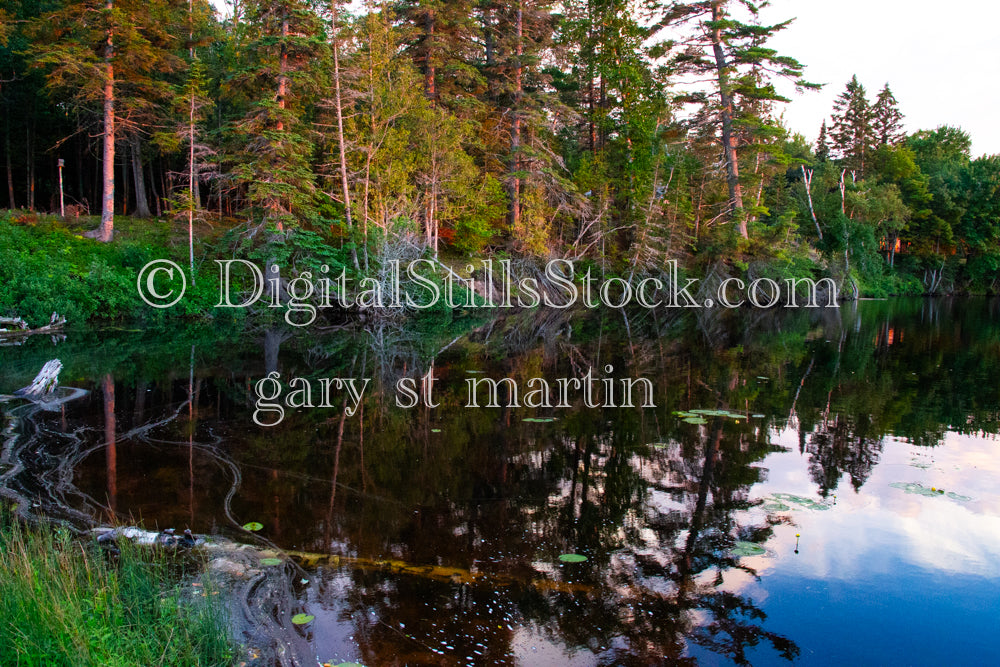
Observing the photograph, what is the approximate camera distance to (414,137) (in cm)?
2733

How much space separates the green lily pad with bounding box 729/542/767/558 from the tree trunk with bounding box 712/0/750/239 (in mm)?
29148

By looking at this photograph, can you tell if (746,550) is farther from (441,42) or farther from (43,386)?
(441,42)

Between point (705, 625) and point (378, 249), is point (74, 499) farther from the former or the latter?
point (378, 249)

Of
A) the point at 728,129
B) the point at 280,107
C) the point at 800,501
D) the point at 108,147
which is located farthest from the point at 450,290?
the point at 800,501

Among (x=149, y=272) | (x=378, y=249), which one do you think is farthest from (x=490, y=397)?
(x=149, y=272)

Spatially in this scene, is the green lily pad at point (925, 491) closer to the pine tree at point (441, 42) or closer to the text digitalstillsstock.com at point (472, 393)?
the text digitalstillsstock.com at point (472, 393)

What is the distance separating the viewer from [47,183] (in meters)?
38.7

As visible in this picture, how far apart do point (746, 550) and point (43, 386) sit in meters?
11.7

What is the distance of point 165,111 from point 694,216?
2787 cm

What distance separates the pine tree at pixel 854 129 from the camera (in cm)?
5472

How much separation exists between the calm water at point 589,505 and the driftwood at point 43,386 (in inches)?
26.4

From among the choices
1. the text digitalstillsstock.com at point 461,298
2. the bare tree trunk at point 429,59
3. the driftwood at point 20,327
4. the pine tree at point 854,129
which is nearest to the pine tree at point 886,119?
the pine tree at point 854,129

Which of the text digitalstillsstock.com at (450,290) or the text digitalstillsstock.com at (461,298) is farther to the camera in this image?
the text digitalstillsstock.com at (450,290)
